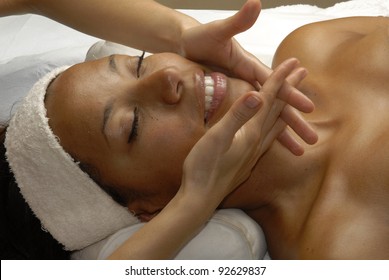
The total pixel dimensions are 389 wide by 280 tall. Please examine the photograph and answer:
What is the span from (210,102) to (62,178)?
36 centimetres

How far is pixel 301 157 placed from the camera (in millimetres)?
1289

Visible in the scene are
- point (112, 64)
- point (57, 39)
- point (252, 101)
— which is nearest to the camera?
point (252, 101)

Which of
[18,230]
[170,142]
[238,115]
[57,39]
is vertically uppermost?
[238,115]

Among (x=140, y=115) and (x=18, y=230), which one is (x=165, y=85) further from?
(x=18, y=230)

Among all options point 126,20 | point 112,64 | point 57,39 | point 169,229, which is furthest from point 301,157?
point 57,39

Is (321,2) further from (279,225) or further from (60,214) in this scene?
(60,214)

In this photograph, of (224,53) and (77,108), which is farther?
(224,53)

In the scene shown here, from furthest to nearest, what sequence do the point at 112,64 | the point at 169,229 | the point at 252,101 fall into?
the point at 112,64, the point at 169,229, the point at 252,101

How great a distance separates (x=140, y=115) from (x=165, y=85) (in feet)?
0.27

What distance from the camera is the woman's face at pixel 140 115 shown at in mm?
1170

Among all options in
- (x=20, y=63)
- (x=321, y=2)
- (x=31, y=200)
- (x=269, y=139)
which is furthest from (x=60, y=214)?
(x=321, y=2)

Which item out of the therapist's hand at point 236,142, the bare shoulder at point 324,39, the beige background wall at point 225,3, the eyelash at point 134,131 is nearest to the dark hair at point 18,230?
the eyelash at point 134,131

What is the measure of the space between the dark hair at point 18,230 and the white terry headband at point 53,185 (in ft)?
0.11

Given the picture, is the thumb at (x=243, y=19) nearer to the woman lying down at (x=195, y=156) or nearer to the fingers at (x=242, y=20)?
the fingers at (x=242, y=20)
